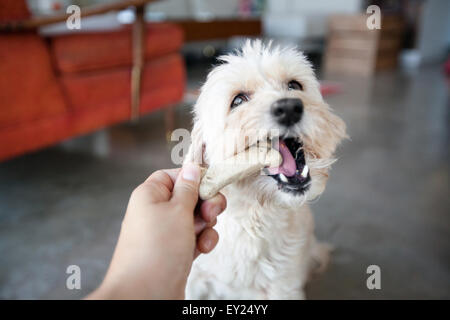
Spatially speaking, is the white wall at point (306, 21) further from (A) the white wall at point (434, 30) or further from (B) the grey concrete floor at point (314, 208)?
(B) the grey concrete floor at point (314, 208)

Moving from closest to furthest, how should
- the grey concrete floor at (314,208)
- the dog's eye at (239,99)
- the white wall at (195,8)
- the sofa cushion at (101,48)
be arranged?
the dog's eye at (239,99) < the grey concrete floor at (314,208) < the sofa cushion at (101,48) < the white wall at (195,8)

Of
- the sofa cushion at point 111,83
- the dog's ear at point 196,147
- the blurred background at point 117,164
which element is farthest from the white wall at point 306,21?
the dog's ear at point 196,147

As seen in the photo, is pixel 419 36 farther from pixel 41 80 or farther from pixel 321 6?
pixel 41 80

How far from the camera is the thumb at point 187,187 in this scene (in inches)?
21.1

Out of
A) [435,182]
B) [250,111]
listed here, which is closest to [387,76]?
[435,182]

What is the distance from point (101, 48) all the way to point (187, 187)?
1.38 m

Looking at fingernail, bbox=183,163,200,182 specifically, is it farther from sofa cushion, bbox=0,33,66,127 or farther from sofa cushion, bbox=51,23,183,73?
sofa cushion, bbox=51,23,183,73

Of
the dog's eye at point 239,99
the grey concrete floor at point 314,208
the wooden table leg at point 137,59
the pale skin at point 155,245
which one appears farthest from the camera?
the wooden table leg at point 137,59

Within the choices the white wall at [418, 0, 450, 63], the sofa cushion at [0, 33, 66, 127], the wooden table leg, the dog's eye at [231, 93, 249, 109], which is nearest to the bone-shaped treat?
the dog's eye at [231, 93, 249, 109]

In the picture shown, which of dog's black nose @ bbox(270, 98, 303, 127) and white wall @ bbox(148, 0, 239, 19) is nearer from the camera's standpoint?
dog's black nose @ bbox(270, 98, 303, 127)

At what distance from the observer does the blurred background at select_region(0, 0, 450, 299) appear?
116 centimetres

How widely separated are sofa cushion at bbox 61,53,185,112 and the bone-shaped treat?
1269 millimetres

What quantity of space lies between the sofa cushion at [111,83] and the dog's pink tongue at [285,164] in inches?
51.5
